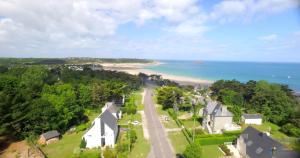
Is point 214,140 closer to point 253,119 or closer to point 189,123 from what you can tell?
point 189,123

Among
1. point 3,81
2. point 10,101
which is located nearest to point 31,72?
point 3,81

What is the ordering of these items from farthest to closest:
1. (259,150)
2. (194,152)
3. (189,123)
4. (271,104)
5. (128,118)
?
(271,104)
(128,118)
(189,123)
(259,150)
(194,152)

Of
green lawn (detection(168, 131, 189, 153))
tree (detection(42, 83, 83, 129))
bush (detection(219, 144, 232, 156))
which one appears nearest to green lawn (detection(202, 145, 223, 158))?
bush (detection(219, 144, 232, 156))

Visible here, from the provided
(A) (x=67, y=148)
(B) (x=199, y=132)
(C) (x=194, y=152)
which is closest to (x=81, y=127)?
(A) (x=67, y=148)

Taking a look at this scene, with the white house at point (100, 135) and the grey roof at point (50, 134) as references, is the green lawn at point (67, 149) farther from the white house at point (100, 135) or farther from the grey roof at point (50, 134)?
the white house at point (100, 135)

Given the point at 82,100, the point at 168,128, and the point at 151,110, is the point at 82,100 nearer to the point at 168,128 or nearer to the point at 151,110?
the point at 151,110
